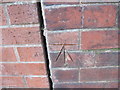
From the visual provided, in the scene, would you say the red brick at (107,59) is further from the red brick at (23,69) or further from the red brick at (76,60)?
the red brick at (23,69)

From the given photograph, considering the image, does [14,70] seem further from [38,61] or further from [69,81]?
[69,81]

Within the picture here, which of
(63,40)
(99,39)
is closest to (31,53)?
(63,40)

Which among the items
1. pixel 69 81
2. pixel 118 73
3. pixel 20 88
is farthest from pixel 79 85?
pixel 20 88

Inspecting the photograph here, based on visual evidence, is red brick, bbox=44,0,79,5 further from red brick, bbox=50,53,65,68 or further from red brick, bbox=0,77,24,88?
red brick, bbox=0,77,24,88

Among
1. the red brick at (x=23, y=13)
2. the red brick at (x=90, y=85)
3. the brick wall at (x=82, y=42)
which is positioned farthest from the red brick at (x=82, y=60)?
the red brick at (x=23, y=13)

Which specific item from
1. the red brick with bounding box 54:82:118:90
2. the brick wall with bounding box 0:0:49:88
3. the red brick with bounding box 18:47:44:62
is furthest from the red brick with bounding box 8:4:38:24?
the red brick with bounding box 54:82:118:90

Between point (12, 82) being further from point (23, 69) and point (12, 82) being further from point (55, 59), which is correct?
point (55, 59)
